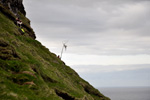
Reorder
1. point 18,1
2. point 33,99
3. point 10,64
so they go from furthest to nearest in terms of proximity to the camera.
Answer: point 18,1, point 10,64, point 33,99

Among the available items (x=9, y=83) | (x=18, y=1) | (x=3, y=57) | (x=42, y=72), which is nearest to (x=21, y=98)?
(x=9, y=83)

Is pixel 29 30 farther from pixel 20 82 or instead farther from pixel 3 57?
pixel 20 82

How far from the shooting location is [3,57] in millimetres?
30531

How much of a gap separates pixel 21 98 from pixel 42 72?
1621cm

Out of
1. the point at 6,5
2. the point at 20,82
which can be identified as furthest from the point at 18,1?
the point at 20,82

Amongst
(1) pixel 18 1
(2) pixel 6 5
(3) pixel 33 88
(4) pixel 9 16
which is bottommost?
(3) pixel 33 88

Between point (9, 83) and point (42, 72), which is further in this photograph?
point (42, 72)

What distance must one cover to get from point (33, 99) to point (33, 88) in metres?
3.99

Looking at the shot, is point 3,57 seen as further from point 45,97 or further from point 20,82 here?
point 45,97

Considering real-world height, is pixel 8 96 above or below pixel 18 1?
below

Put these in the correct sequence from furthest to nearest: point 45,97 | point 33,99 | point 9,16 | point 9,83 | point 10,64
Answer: point 9,16 < point 10,64 < point 45,97 < point 9,83 < point 33,99

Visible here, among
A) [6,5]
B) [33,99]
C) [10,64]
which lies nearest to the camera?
[33,99]

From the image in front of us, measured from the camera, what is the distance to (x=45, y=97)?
25.7 m

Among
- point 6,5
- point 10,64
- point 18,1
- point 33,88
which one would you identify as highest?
point 18,1
